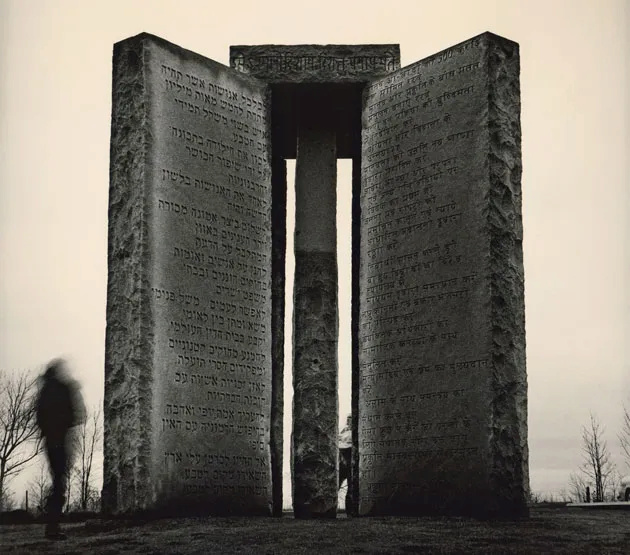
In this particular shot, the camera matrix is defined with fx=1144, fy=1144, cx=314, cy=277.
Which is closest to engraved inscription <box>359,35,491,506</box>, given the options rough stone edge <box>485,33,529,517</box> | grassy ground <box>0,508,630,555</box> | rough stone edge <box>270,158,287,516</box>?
rough stone edge <box>485,33,529,517</box>

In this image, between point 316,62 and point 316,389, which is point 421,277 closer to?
point 316,389

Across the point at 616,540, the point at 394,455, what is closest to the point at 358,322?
the point at 394,455

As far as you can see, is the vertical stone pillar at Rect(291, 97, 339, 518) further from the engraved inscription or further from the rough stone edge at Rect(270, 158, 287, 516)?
the engraved inscription

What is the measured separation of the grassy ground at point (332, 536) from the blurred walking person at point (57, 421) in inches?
12.5

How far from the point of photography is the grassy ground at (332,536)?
306 inches

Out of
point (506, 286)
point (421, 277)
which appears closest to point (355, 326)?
point (421, 277)

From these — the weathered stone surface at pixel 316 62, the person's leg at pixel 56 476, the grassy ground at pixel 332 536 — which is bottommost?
the grassy ground at pixel 332 536

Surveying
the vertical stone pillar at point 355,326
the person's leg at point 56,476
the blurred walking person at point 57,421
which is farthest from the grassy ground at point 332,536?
the vertical stone pillar at point 355,326

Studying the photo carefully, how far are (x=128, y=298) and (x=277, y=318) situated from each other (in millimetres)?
2465

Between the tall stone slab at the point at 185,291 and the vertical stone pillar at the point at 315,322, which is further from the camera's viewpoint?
the vertical stone pillar at the point at 315,322

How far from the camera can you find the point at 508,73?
430 inches

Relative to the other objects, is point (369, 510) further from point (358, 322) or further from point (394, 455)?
point (358, 322)

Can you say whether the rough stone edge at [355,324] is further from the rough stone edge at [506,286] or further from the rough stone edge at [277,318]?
the rough stone edge at [506,286]

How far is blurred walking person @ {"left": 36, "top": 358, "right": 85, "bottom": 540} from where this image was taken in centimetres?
849
